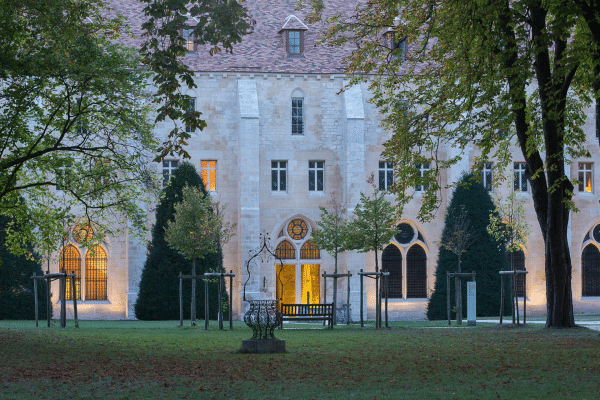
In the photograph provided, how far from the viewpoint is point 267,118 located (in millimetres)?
37062

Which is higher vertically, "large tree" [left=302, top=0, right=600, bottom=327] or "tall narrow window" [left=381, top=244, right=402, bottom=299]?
"large tree" [left=302, top=0, right=600, bottom=327]

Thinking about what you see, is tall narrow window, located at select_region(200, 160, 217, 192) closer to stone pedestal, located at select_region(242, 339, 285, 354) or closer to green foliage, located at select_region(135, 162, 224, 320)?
green foliage, located at select_region(135, 162, 224, 320)

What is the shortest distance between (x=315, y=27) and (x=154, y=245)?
1388 centimetres

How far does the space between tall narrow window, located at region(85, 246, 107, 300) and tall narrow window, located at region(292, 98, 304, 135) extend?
34.4ft

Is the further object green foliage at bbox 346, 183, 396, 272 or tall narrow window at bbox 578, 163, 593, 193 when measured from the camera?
tall narrow window at bbox 578, 163, 593, 193

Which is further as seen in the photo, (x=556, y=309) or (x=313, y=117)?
(x=313, y=117)

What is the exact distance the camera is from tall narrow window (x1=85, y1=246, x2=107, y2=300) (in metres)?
35.7

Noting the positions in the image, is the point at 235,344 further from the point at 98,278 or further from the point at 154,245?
the point at 98,278

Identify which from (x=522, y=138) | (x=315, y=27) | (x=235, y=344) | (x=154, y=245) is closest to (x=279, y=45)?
(x=315, y=27)

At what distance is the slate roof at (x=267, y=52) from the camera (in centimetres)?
3694

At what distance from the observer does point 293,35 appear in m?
38.1

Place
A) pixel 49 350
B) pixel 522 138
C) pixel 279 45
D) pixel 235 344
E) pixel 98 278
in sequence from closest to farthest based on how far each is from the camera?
pixel 49 350, pixel 235 344, pixel 522 138, pixel 98 278, pixel 279 45

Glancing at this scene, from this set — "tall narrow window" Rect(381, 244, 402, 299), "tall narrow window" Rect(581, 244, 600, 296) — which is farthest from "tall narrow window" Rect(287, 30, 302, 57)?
"tall narrow window" Rect(581, 244, 600, 296)

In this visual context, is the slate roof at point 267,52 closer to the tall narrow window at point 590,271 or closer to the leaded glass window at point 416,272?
the leaded glass window at point 416,272
